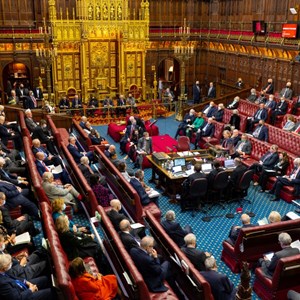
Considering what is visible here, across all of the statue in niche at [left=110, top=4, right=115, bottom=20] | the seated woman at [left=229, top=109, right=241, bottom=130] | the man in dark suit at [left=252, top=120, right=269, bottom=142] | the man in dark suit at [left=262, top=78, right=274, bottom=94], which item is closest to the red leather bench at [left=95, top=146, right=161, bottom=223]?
the man in dark suit at [left=252, top=120, right=269, bottom=142]

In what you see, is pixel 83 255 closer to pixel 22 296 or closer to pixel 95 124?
pixel 22 296

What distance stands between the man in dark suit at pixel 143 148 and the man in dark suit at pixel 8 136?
3877 mm

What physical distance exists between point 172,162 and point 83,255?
4.94m

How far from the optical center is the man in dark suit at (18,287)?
4.99 m

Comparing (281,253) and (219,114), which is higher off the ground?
(281,253)

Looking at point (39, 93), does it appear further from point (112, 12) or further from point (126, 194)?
point (126, 194)

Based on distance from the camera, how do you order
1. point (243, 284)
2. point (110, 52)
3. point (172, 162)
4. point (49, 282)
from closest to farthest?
point (243, 284) < point (49, 282) < point (172, 162) < point (110, 52)

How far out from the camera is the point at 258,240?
7.16 metres

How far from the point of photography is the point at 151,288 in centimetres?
585

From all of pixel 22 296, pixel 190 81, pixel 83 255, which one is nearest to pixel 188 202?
pixel 83 255

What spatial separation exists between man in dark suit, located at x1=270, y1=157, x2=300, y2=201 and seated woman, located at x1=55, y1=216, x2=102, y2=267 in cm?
567

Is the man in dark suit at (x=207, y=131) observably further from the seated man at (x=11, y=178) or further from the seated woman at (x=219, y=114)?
the seated man at (x=11, y=178)

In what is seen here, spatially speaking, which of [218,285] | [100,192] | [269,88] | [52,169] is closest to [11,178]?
[52,169]

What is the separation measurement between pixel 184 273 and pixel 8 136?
8576mm
